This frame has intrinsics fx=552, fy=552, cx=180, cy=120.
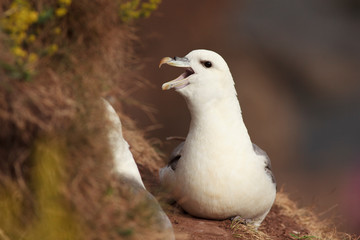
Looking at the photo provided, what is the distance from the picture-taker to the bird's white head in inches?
115

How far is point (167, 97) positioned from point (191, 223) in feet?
13.9

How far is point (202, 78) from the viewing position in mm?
2932

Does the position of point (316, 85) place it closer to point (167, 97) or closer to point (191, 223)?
point (167, 97)

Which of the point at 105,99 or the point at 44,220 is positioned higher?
the point at 105,99

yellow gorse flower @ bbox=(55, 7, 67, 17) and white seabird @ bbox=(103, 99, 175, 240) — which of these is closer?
yellow gorse flower @ bbox=(55, 7, 67, 17)

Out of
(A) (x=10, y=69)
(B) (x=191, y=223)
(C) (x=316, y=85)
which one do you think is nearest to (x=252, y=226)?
(B) (x=191, y=223)

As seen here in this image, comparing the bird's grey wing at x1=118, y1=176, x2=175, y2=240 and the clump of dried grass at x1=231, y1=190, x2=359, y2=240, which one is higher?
the bird's grey wing at x1=118, y1=176, x2=175, y2=240

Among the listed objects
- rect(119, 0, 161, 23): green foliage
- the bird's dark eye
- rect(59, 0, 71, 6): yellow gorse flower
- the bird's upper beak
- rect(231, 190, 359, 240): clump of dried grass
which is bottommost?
rect(231, 190, 359, 240): clump of dried grass

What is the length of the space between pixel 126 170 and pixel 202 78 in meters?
0.71

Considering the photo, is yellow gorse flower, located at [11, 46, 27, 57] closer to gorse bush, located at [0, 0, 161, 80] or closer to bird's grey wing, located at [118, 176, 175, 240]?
gorse bush, located at [0, 0, 161, 80]

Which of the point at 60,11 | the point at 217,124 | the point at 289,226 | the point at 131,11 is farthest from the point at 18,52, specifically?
the point at 289,226

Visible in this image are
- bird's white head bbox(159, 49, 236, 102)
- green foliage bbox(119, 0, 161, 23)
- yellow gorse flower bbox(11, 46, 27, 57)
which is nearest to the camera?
yellow gorse flower bbox(11, 46, 27, 57)

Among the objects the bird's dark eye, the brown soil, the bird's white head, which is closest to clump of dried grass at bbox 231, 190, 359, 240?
the brown soil

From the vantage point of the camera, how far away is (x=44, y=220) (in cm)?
179
